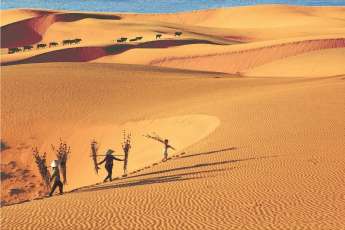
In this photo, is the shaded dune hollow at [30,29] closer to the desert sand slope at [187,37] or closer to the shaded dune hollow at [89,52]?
the desert sand slope at [187,37]

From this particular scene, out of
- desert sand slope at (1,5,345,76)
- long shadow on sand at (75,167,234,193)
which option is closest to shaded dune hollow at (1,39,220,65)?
desert sand slope at (1,5,345,76)

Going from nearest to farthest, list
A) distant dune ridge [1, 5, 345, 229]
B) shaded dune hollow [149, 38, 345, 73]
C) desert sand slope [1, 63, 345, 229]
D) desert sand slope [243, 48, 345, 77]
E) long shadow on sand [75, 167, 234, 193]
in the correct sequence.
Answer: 1. desert sand slope [1, 63, 345, 229]
2. distant dune ridge [1, 5, 345, 229]
3. long shadow on sand [75, 167, 234, 193]
4. desert sand slope [243, 48, 345, 77]
5. shaded dune hollow [149, 38, 345, 73]

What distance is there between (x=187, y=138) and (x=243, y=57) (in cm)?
3608

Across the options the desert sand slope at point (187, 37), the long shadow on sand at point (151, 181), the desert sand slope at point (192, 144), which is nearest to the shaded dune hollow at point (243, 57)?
the desert sand slope at point (187, 37)

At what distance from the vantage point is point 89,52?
214ft

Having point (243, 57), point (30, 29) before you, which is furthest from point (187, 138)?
point (30, 29)

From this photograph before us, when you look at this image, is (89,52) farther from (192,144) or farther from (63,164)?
(63,164)

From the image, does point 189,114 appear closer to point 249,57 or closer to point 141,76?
point 141,76

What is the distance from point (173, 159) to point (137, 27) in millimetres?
73814

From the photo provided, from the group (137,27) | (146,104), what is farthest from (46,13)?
(146,104)

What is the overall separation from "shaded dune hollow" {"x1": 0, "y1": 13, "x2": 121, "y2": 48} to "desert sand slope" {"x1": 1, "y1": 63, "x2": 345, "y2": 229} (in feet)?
172

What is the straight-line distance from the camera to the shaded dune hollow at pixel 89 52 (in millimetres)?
61219

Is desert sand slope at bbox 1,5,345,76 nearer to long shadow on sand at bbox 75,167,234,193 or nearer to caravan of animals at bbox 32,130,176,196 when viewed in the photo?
caravan of animals at bbox 32,130,176,196

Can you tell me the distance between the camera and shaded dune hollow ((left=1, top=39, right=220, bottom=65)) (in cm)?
6122
